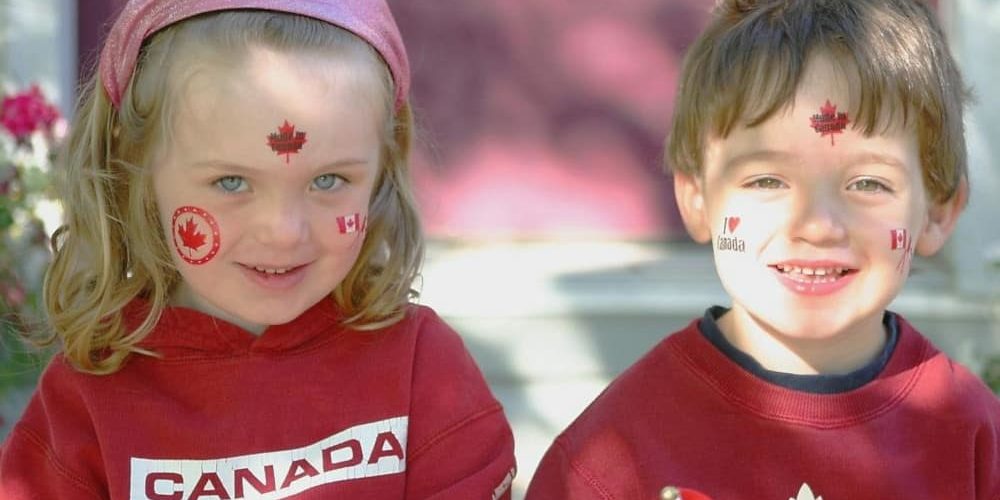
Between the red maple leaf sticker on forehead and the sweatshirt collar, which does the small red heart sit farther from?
the red maple leaf sticker on forehead

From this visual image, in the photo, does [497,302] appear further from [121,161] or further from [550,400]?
[121,161]

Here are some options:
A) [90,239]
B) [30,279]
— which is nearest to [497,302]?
[30,279]

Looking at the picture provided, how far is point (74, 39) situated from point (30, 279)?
2.75 ft

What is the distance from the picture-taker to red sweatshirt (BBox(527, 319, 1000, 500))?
8.10ft

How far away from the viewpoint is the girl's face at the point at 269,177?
7.88ft

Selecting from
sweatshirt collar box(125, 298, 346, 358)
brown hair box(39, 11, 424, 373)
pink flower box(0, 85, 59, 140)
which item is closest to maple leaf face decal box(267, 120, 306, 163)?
brown hair box(39, 11, 424, 373)

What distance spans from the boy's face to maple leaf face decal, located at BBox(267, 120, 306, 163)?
0.72 metres

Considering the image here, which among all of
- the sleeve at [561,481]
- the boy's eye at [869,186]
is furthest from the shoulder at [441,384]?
the boy's eye at [869,186]

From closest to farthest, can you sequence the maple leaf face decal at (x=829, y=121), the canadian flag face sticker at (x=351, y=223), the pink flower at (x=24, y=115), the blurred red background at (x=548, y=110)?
the maple leaf face decal at (x=829, y=121) → the canadian flag face sticker at (x=351, y=223) → the pink flower at (x=24, y=115) → the blurred red background at (x=548, y=110)

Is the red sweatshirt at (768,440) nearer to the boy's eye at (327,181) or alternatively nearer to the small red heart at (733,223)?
the small red heart at (733,223)

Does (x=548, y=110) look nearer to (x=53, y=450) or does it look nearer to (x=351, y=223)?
(x=351, y=223)

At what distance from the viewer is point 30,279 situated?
428 centimetres

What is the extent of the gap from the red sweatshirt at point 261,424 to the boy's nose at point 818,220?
689 millimetres

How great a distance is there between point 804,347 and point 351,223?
83 centimetres
